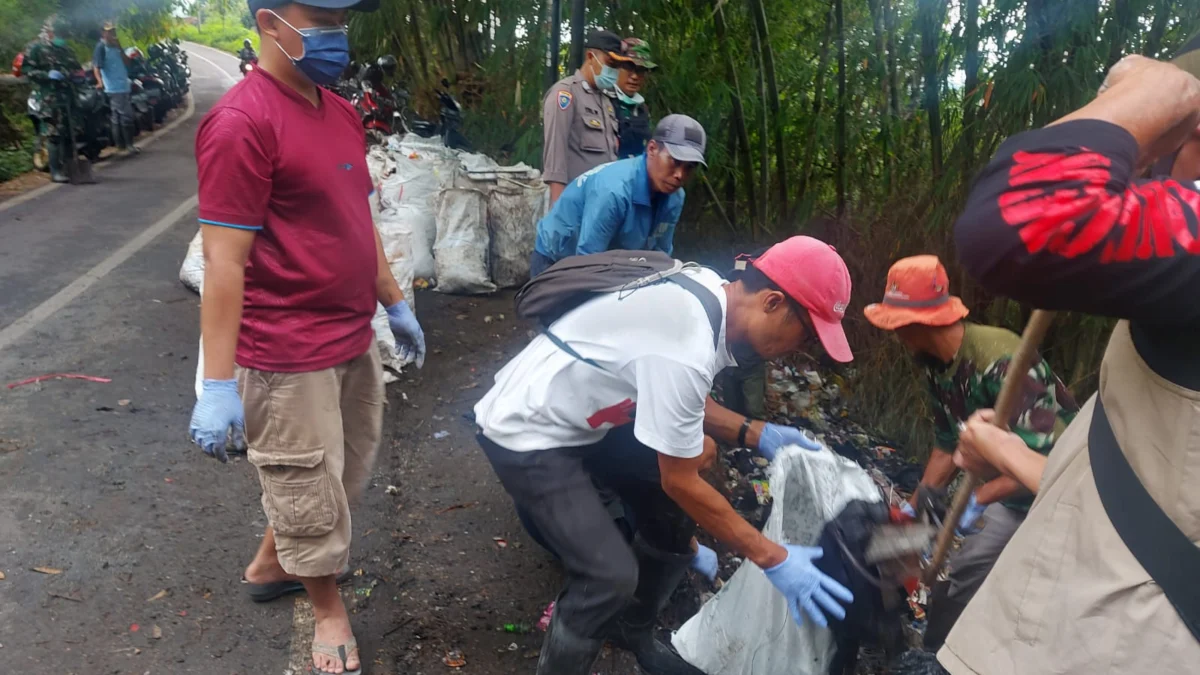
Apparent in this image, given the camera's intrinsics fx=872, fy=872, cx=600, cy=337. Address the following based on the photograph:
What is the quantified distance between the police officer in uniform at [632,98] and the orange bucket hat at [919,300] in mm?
2466

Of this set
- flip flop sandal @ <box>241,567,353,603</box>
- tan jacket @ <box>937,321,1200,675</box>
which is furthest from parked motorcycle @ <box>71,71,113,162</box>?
tan jacket @ <box>937,321,1200,675</box>

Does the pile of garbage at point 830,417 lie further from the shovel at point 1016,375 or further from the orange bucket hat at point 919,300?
the shovel at point 1016,375

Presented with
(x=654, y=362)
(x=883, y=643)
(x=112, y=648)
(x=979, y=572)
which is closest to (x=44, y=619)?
(x=112, y=648)

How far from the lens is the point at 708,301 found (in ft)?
6.64

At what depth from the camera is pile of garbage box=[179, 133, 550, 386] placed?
20.2ft

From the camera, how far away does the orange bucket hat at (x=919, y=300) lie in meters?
2.54

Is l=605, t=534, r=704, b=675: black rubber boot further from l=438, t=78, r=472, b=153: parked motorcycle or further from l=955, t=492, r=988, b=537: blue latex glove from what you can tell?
l=438, t=78, r=472, b=153: parked motorcycle

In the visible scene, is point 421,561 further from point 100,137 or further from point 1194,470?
point 100,137

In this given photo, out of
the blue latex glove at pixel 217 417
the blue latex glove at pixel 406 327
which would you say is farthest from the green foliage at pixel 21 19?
the blue latex glove at pixel 217 417

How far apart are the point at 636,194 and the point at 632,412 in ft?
5.27

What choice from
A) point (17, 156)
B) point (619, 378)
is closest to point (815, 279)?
point (619, 378)

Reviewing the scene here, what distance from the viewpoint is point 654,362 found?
194 centimetres

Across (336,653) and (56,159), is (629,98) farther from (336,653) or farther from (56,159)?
(56,159)

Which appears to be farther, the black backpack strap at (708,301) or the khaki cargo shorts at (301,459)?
the khaki cargo shorts at (301,459)
